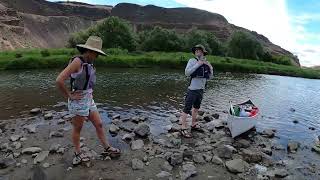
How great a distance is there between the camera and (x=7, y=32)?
4161 inches

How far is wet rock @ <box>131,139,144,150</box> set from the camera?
12.5m

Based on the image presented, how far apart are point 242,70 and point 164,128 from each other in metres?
56.0

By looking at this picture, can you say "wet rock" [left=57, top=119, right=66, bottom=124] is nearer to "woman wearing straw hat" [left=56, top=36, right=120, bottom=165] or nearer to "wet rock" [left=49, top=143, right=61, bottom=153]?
"wet rock" [left=49, top=143, right=61, bottom=153]

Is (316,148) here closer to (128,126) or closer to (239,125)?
(239,125)

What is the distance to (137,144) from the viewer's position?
1278 cm

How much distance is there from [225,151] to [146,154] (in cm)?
275

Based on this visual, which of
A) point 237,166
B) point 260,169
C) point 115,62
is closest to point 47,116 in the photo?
point 237,166

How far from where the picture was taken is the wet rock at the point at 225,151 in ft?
40.3

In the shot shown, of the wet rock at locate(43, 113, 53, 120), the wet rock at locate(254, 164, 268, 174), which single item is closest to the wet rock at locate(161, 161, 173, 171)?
the wet rock at locate(254, 164, 268, 174)

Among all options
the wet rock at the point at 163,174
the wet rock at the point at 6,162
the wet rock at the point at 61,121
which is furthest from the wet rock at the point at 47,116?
the wet rock at the point at 163,174

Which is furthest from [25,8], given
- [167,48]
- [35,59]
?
[35,59]

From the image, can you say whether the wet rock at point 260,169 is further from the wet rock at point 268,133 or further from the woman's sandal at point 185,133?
the wet rock at point 268,133

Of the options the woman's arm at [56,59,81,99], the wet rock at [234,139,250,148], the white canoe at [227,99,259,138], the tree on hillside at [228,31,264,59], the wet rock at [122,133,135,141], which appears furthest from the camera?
the tree on hillside at [228,31,264,59]

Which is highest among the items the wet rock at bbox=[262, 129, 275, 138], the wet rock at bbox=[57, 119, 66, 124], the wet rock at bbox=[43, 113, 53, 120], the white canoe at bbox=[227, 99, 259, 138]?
the white canoe at bbox=[227, 99, 259, 138]
